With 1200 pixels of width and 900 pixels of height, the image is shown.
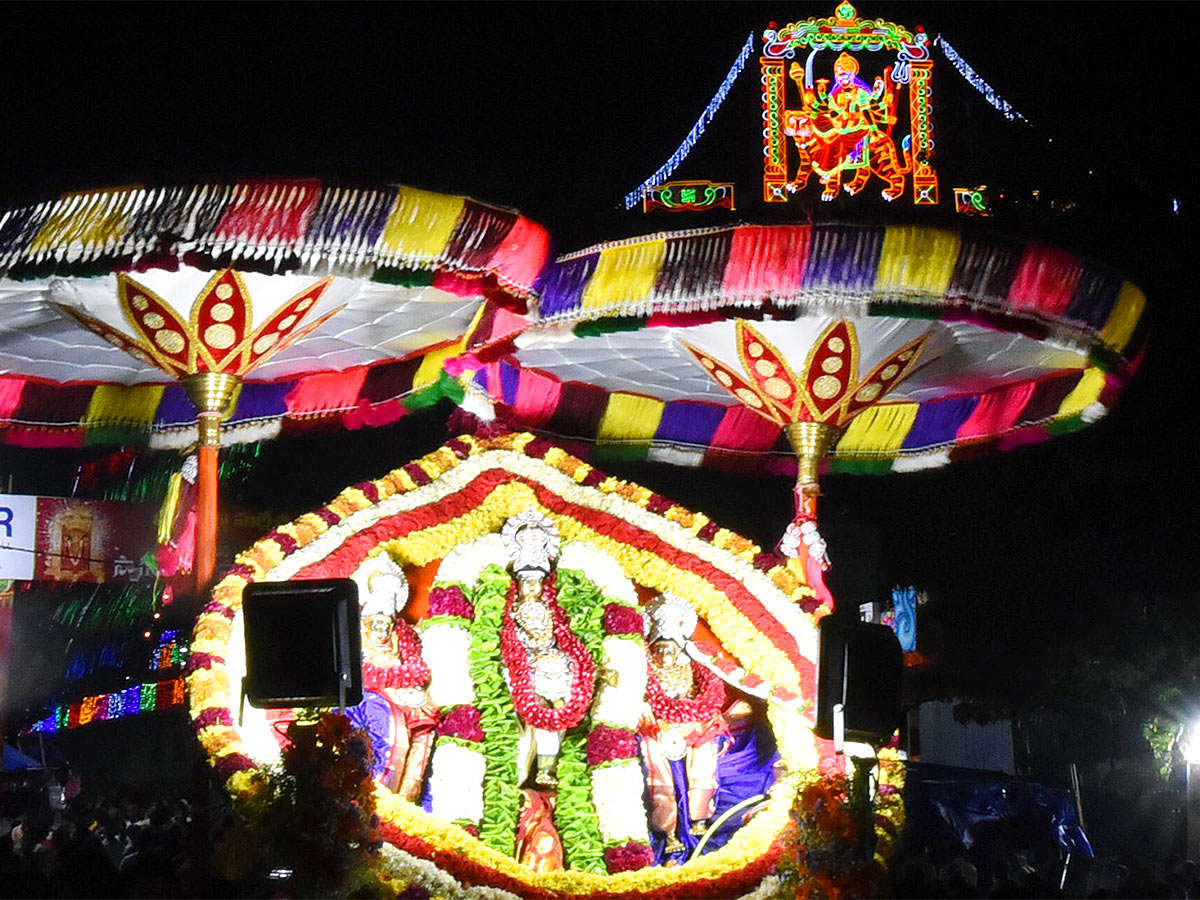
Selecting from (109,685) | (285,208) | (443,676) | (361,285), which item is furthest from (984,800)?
(109,685)

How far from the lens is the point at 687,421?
11.7 meters

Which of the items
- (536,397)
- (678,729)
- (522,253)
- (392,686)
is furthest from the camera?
(536,397)

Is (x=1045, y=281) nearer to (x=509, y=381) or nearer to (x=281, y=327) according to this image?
(x=509, y=381)

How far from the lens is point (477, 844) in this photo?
8328 millimetres

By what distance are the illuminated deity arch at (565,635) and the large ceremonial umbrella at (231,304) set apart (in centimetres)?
87

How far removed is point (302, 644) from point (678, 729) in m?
2.82

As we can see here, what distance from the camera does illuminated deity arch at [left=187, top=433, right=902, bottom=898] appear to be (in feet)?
28.2

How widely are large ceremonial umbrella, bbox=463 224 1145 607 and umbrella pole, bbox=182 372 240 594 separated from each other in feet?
5.24

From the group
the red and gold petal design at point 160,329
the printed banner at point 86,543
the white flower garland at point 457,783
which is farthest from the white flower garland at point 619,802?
the printed banner at point 86,543

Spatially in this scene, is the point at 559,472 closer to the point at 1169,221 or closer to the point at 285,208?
the point at 285,208

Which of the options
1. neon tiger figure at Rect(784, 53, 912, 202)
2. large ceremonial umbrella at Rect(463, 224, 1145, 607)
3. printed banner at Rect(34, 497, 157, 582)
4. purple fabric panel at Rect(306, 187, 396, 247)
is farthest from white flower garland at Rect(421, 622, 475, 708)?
printed banner at Rect(34, 497, 157, 582)

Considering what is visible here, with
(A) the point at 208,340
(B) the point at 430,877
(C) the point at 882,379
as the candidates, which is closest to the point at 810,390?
(C) the point at 882,379

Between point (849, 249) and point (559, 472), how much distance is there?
2.24 meters

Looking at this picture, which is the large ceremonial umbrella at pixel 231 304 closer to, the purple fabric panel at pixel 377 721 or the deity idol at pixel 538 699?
the purple fabric panel at pixel 377 721
